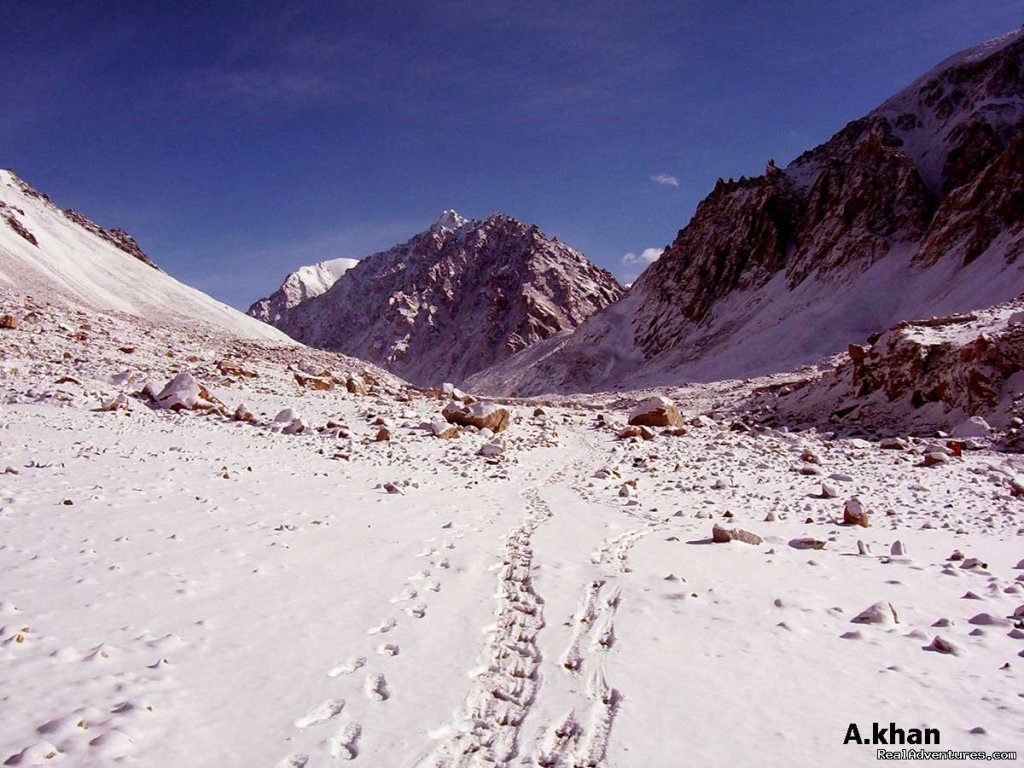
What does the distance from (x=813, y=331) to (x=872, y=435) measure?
35830 mm

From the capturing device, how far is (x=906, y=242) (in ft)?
196

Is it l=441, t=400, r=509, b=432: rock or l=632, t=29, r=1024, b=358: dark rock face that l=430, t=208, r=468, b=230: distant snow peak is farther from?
l=441, t=400, r=509, b=432: rock

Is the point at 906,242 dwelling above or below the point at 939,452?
above

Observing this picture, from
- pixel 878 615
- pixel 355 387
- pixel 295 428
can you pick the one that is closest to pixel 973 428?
pixel 878 615

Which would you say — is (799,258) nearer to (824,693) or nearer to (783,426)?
(783,426)

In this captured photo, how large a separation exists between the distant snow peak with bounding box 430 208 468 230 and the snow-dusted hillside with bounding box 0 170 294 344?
123486mm

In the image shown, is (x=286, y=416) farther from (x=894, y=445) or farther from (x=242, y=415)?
(x=894, y=445)

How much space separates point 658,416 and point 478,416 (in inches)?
313

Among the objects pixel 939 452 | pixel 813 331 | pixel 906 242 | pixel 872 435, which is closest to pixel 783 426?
pixel 872 435

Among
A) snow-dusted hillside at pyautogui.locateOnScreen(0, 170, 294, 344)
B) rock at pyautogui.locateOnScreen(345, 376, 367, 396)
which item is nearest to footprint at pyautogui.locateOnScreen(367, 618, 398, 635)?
rock at pyautogui.locateOnScreen(345, 376, 367, 396)

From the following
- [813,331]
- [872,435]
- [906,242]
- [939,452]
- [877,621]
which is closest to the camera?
[877,621]

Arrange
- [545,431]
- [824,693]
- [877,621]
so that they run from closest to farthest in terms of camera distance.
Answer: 1. [824,693]
2. [877,621]
3. [545,431]

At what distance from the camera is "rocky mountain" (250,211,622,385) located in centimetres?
12925

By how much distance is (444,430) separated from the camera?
1803 cm
